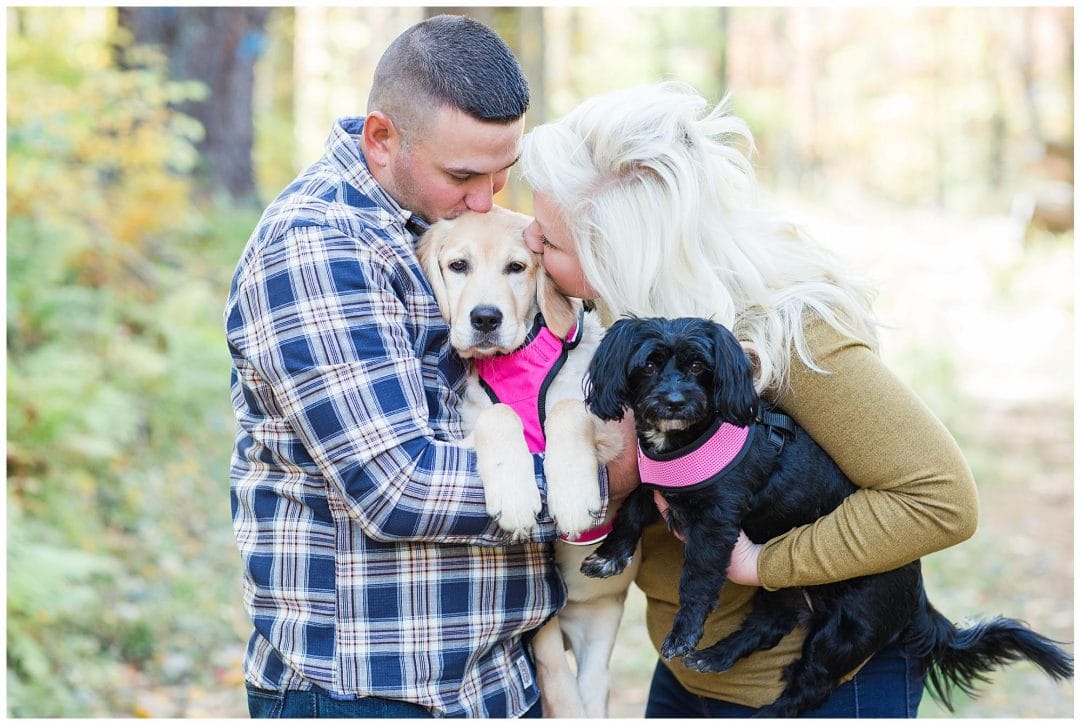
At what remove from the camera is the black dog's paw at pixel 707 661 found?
2621mm

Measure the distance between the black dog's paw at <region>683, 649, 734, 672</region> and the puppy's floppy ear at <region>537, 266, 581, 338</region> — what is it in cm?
97

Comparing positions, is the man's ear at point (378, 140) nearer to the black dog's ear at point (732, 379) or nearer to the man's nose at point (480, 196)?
the man's nose at point (480, 196)

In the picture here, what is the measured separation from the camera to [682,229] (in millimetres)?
2438

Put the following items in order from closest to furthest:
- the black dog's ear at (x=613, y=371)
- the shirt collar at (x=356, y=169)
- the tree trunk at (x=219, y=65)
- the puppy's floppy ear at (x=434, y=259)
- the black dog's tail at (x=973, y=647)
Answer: the black dog's ear at (x=613, y=371)
the shirt collar at (x=356, y=169)
the black dog's tail at (x=973, y=647)
the puppy's floppy ear at (x=434, y=259)
the tree trunk at (x=219, y=65)

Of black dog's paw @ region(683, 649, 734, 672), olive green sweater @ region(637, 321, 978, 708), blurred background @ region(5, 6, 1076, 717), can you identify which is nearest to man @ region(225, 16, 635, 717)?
black dog's paw @ region(683, 649, 734, 672)

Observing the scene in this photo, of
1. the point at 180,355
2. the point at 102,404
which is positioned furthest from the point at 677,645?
the point at 180,355

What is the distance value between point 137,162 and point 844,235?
587 inches

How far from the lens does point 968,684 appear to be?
9.20ft

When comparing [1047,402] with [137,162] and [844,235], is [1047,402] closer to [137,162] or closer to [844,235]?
[844,235]

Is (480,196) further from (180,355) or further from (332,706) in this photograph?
(180,355)

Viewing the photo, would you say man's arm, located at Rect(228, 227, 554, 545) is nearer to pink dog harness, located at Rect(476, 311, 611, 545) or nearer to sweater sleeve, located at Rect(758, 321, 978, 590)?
pink dog harness, located at Rect(476, 311, 611, 545)

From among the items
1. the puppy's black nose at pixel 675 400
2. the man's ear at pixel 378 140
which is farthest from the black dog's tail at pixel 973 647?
the man's ear at pixel 378 140

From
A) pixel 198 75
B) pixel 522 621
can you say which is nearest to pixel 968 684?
pixel 522 621

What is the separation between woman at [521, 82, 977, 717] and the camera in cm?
230
